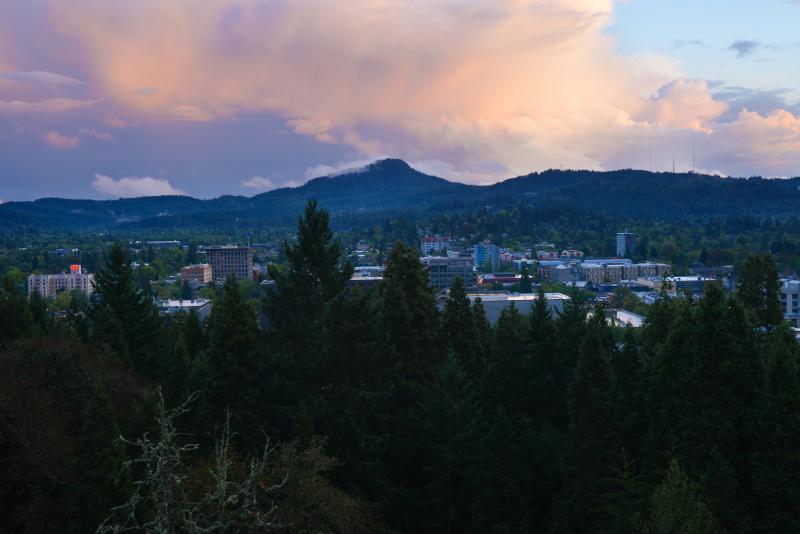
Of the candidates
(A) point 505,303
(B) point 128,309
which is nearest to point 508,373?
(B) point 128,309

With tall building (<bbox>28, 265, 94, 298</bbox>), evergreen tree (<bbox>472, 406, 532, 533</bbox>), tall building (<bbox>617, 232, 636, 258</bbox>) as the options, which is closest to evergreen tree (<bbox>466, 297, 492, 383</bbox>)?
evergreen tree (<bbox>472, 406, 532, 533</bbox>)

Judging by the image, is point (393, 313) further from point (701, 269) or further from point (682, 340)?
point (701, 269)

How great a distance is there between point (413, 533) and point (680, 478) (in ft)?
23.6

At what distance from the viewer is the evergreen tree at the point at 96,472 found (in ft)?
53.5

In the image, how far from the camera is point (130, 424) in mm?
19141

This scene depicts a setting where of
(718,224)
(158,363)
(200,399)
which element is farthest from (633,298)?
(718,224)

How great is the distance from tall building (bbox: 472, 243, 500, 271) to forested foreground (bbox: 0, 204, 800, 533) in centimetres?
11727

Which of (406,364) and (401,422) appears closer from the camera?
(401,422)

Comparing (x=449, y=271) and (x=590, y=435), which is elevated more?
(x=590, y=435)

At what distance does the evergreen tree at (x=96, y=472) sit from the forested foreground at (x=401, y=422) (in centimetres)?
4

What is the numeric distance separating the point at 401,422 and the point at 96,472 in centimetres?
848

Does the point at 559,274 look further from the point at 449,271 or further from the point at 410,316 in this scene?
the point at 410,316

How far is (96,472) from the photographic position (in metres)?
16.3

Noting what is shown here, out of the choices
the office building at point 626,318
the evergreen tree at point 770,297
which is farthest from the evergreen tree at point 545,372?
the office building at point 626,318
